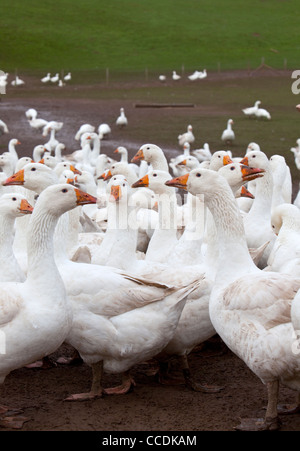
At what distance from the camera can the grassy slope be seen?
4775 cm

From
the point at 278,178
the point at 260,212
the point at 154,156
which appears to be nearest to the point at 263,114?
the point at 278,178

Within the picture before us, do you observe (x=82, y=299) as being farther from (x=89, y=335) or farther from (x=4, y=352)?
(x=4, y=352)

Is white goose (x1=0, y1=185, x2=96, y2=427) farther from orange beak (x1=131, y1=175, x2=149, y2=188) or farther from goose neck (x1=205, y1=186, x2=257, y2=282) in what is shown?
orange beak (x1=131, y1=175, x2=149, y2=188)

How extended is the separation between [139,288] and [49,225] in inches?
35.1

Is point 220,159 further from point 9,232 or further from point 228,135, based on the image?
point 228,135

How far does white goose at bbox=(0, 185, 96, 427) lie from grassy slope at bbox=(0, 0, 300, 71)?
41.4 m

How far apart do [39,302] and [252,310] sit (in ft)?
4.96

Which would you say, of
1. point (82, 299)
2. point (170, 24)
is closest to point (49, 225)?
point (82, 299)

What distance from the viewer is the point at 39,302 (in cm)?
507

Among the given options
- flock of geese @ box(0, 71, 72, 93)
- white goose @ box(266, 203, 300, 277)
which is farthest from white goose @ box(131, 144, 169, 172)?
flock of geese @ box(0, 71, 72, 93)

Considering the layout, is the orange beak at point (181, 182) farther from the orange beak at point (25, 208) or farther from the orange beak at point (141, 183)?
the orange beak at point (141, 183)

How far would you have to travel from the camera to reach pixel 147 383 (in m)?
6.10

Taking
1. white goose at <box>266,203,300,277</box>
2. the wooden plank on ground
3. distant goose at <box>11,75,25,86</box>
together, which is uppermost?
distant goose at <box>11,75,25,86</box>

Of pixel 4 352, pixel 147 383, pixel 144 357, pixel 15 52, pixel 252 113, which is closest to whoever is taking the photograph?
pixel 4 352
